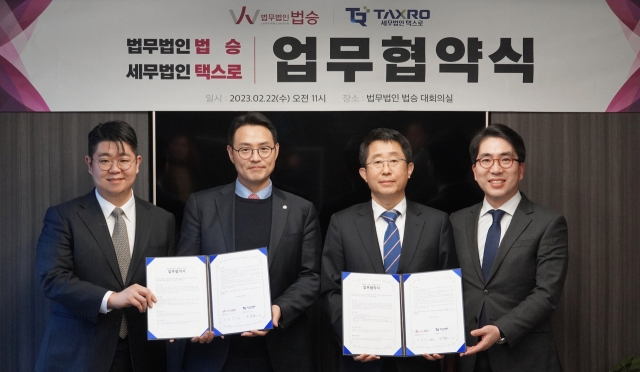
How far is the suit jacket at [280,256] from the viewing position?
9.92 feet

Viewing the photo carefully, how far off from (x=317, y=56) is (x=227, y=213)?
1272 millimetres

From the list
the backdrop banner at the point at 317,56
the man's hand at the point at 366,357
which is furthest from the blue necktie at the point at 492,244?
the backdrop banner at the point at 317,56

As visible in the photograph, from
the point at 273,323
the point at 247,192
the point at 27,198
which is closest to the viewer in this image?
the point at 273,323

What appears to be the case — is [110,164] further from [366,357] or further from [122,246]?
[366,357]

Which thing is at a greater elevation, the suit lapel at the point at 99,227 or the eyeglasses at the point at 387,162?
the eyeglasses at the point at 387,162

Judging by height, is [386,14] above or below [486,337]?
above

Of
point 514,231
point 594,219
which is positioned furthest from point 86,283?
point 594,219

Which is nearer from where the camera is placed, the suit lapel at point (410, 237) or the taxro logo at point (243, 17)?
the suit lapel at point (410, 237)

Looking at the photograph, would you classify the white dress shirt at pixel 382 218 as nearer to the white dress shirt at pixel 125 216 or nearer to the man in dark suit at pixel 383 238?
the man in dark suit at pixel 383 238

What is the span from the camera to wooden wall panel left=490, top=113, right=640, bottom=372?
153 inches

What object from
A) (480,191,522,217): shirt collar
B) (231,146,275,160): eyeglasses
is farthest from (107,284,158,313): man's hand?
(480,191,522,217): shirt collar

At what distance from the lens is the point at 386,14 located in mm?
3854

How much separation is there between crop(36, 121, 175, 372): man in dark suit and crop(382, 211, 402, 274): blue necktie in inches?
45.9

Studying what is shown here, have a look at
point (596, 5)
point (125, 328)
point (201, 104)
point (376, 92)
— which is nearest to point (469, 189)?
point (376, 92)
